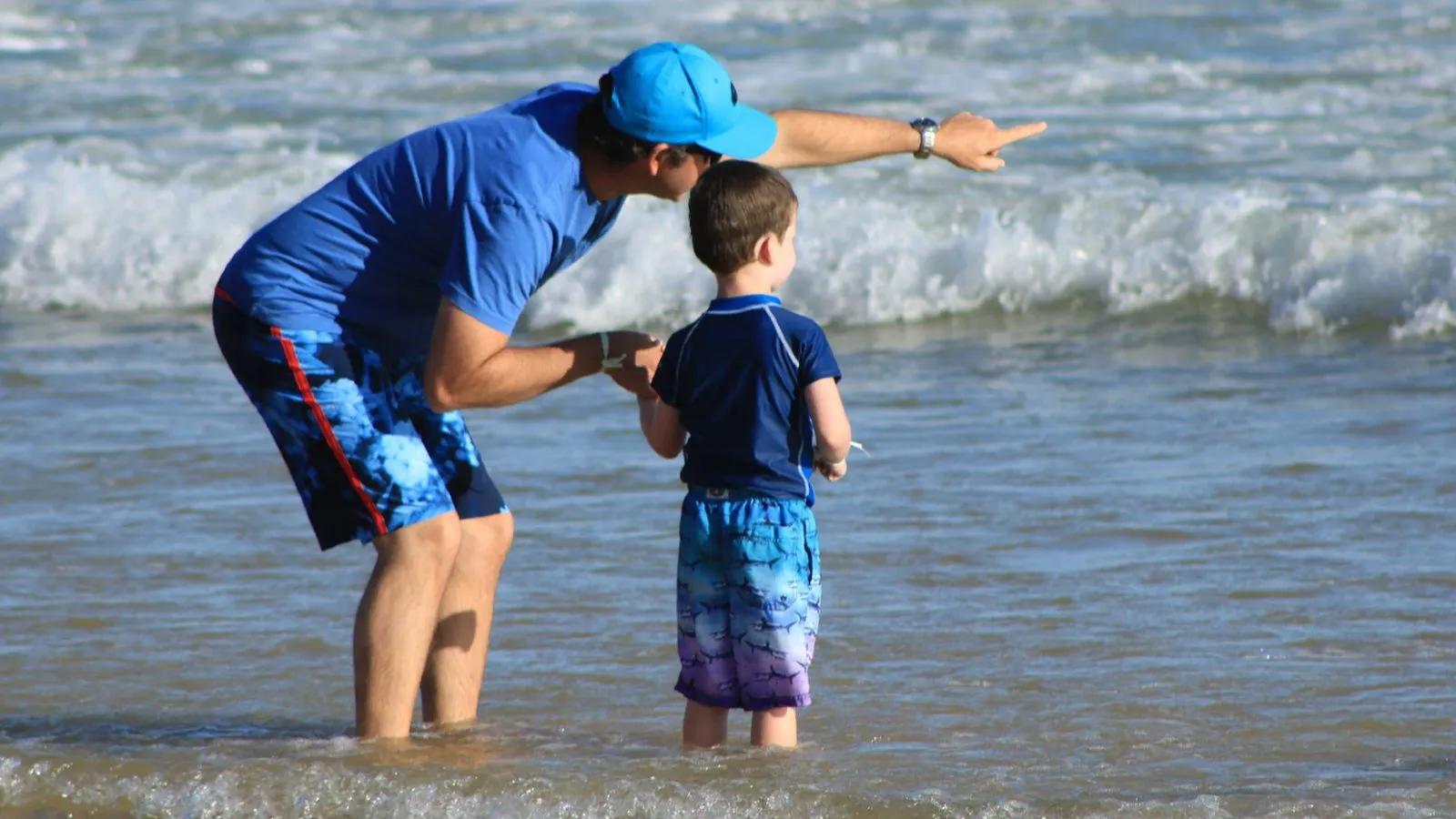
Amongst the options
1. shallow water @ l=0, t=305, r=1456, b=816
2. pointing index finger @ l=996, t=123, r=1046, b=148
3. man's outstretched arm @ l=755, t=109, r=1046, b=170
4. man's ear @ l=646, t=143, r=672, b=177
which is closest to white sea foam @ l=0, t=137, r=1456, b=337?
shallow water @ l=0, t=305, r=1456, b=816

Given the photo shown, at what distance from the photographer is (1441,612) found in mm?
4836

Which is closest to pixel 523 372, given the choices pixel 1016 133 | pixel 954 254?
pixel 1016 133

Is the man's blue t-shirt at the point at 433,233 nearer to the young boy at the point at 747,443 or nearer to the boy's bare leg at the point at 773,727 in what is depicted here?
the young boy at the point at 747,443

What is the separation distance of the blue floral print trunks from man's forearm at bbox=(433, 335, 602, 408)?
245mm

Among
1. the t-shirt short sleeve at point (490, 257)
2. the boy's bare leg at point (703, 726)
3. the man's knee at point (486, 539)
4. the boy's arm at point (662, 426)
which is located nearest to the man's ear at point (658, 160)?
the t-shirt short sleeve at point (490, 257)

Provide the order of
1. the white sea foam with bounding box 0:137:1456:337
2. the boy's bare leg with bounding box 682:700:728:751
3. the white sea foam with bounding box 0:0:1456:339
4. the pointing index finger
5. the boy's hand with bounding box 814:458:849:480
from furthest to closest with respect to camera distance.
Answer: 1. the white sea foam with bounding box 0:0:1456:339
2. the white sea foam with bounding box 0:137:1456:337
3. the pointing index finger
4. the boy's bare leg with bounding box 682:700:728:751
5. the boy's hand with bounding box 814:458:849:480

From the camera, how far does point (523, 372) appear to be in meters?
3.45

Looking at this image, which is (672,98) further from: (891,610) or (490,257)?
(891,610)

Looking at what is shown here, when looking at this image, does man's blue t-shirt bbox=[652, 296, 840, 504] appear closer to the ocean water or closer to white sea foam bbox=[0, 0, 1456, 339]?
the ocean water

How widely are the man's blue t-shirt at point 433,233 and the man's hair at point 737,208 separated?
206 millimetres

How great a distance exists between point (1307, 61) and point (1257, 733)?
10.4m

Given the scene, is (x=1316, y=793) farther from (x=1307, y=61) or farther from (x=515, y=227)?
(x=1307, y=61)

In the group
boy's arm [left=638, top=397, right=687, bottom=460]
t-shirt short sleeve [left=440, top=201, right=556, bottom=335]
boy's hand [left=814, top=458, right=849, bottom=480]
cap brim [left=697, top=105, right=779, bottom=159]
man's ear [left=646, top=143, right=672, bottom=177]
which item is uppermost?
Result: cap brim [left=697, top=105, right=779, bottom=159]

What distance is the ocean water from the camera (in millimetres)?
3912
